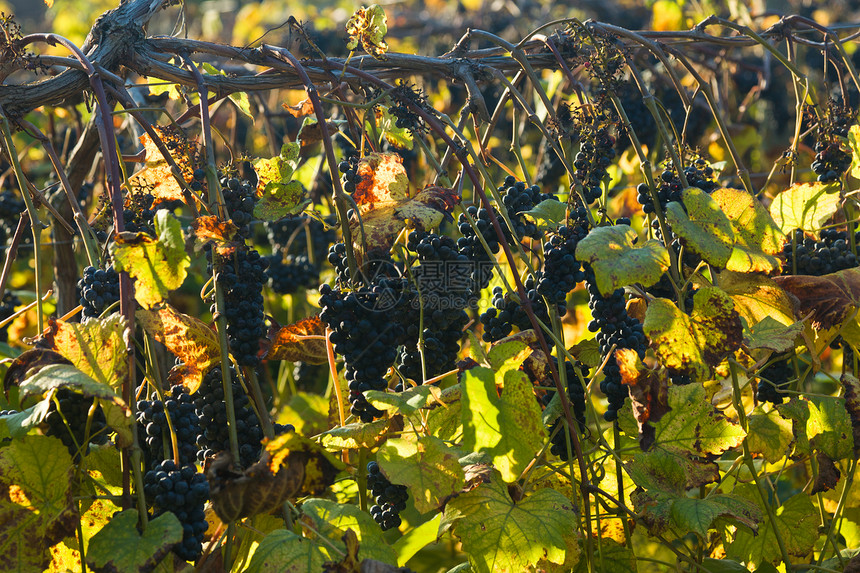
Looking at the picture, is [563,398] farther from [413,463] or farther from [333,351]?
[333,351]

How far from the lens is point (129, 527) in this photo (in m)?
0.95

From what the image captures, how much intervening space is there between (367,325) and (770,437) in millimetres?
811

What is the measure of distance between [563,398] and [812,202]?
2.37 ft

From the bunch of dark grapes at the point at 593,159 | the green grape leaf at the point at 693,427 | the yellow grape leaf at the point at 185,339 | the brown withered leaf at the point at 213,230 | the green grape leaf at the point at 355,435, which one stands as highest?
the brown withered leaf at the point at 213,230

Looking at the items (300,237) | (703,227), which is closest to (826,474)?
(703,227)

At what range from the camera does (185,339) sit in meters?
1.13

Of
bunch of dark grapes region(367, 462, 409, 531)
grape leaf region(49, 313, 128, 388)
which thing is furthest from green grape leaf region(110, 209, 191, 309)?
bunch of dark grapes region(367, 462, 409, 531)

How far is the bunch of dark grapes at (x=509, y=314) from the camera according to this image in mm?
1279

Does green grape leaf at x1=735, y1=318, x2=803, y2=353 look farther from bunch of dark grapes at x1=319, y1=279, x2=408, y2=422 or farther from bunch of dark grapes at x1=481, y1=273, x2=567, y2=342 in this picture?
bunch of dark grapes at x1=319, y1=279, x2=408, y2=422

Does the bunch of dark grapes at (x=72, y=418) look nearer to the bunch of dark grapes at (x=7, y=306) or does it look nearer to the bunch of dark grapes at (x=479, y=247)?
the bunch of dark grapes at (x=479, y=247)

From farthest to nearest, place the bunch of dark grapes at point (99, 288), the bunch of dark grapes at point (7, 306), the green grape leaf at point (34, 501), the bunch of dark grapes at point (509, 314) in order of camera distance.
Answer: the bunch of dark grapes at point (7, 306), the bunch of dark grapes at point (509, 314), the bunch of dark grapes at point (99, 288), the green grape leaf at point (34, 501)

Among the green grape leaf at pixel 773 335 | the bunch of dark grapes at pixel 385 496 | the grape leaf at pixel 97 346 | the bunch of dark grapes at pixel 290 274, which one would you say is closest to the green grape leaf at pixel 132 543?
the grape leaf at pixel 97 346

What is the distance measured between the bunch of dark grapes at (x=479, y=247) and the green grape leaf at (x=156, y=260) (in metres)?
0.48

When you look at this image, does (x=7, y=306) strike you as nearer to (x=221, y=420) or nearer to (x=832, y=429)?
(x=221, y=420)
